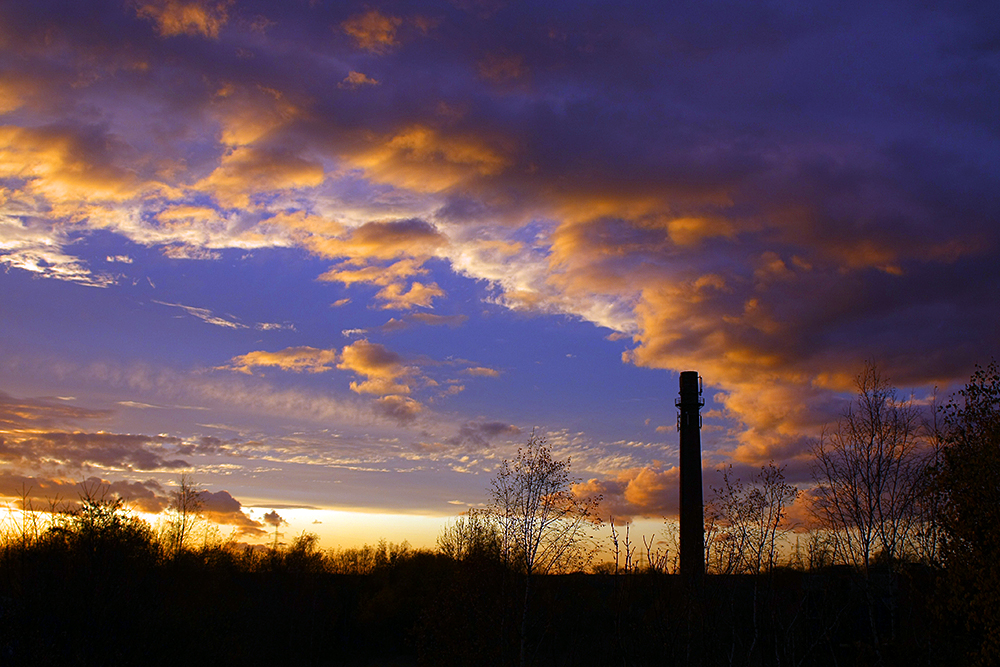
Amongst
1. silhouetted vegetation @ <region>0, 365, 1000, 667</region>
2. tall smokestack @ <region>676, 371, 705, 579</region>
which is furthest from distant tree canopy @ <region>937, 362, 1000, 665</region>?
tall smokestack @ <region>676, 371, 705, 579</region>

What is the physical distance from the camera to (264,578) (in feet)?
247

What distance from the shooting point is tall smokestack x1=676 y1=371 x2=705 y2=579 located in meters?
48.6

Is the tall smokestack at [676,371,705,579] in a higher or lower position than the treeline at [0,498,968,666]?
higher

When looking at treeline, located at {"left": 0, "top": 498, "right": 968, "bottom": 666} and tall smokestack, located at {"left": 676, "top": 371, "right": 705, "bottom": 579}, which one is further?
tall smokestack, located at {"left": 676, "top": 371, "right": 705, "bottom": 579}

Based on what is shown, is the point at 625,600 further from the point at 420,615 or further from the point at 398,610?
the point at 398,610

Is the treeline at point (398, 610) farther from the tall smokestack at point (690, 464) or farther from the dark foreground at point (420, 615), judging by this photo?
the tall smokestack at point (690, 464)

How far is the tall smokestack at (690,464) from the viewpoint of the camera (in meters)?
48.6

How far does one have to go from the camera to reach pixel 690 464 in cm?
→ 5156

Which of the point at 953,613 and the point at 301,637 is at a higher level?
the point at 953,613

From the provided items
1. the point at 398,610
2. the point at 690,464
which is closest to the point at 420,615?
the point at 398,610

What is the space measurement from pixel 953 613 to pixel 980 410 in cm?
698

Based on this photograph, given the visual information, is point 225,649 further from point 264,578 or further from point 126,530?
point 264,578

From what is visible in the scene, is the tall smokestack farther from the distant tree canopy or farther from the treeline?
the distant tree canopy

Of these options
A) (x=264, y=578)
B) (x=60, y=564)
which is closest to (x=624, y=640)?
(x=60, y=564)
